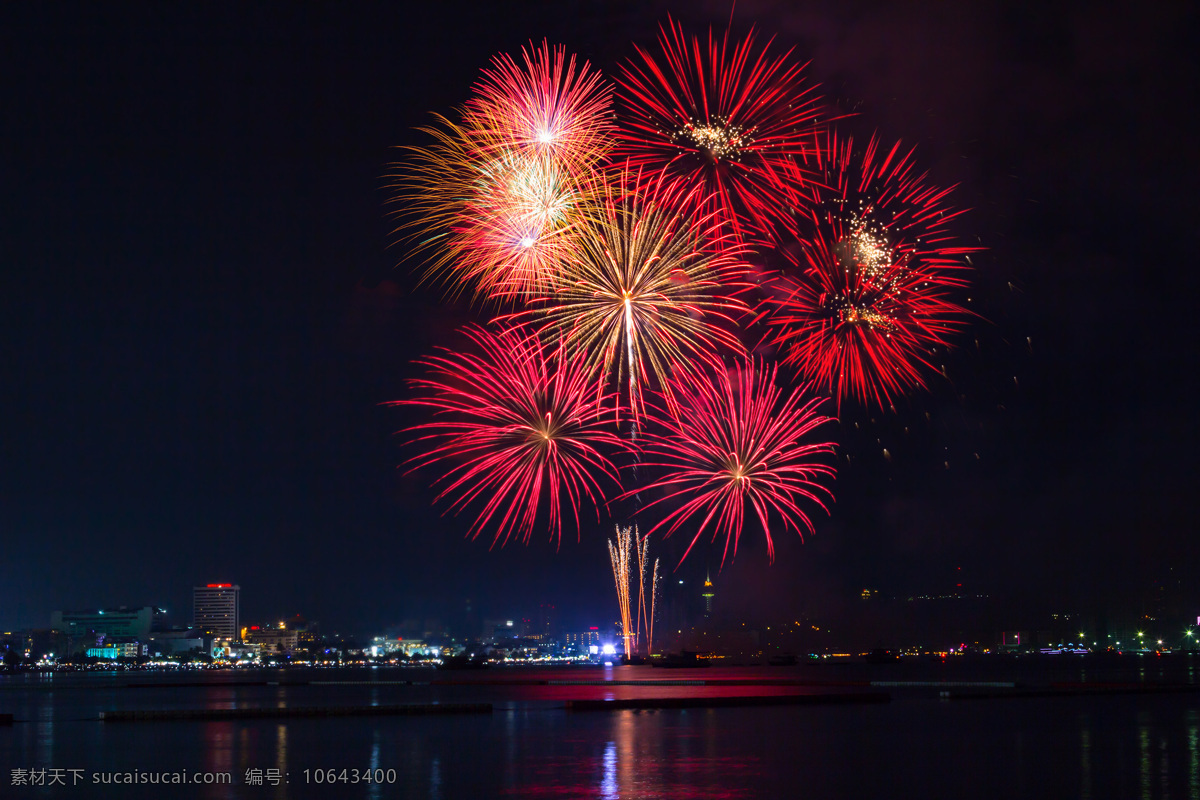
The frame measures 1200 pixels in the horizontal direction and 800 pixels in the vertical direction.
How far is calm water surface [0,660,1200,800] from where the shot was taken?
2059 centimetres

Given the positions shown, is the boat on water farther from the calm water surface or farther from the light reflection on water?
the light reflection on water

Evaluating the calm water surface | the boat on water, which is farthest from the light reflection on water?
the boat on water

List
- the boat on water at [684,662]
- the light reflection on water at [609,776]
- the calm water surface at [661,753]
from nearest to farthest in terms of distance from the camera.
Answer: the light reflection on water at [609,776] < the calm water surface at [661,753] < the boat on water at [684,662]

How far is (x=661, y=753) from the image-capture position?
26.5m

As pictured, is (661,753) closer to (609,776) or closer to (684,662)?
(609,776)

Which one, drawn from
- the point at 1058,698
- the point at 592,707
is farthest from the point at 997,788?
the point at 1058,698

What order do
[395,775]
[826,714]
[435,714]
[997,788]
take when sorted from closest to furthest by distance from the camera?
[997,788], [395,775], [826,714], [435,714]

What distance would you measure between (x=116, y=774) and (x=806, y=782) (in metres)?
15.3

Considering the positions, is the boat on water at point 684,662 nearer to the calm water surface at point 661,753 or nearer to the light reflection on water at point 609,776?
the calm water surface at point 661,753

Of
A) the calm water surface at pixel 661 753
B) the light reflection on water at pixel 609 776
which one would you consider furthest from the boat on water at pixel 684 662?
the light reflection on water at pixel 609 776

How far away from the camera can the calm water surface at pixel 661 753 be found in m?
20.6

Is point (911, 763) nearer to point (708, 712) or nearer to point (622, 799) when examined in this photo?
point (622, 799)

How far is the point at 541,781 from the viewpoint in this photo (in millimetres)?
21594

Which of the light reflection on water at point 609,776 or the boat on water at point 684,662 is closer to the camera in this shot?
the light reflection on water at point 609,776
